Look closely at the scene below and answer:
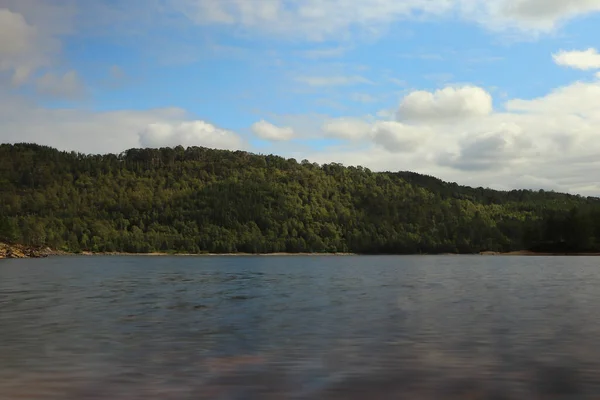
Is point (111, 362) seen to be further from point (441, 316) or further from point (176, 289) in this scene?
point (176, 289)

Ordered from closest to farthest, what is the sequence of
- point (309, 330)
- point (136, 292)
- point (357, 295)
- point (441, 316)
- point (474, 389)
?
point (474, 389) < point (309, 330) < point (441, 316) < point (357, 295) < point (136, 292)

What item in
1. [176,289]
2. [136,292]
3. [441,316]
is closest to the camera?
[441,316]

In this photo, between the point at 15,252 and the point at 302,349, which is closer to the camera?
the point at 302,349

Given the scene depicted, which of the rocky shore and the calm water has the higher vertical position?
the calm water

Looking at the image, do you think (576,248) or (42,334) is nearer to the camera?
(42,334)

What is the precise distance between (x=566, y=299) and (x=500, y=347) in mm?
22204

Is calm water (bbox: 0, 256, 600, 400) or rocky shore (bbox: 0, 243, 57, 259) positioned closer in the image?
calm water (bbox: 0, 256, 600, 400)

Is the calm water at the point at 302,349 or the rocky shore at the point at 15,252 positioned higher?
the calm water at the point at 302,349

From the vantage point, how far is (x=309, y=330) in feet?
92.1

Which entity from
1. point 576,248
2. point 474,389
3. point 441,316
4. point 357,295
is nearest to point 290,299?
point 357,295

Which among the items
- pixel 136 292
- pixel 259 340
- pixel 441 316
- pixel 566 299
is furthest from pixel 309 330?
pixel 136 292

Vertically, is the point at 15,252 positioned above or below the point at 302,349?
below

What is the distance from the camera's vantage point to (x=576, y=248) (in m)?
187

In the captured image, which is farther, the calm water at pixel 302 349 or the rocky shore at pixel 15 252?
the rocky shore at pixel 15 252
